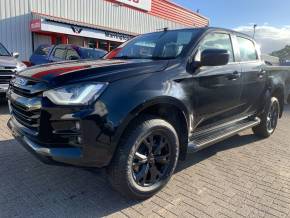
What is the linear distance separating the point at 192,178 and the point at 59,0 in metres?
14.9

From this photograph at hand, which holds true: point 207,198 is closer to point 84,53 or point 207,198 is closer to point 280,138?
point 280,138

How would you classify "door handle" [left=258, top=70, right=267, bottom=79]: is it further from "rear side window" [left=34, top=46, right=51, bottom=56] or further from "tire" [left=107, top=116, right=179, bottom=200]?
"rear side window" [left=34, top=46, right=51, bottom=56]

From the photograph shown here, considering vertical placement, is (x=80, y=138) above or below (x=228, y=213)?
above

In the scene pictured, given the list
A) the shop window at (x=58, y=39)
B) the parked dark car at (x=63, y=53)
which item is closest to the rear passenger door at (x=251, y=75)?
the parked dark car at (x=63, y=53)

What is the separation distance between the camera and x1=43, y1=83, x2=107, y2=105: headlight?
244 centimetres

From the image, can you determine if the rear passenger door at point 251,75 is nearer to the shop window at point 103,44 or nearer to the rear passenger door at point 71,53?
the rear passenger door at point 71,53

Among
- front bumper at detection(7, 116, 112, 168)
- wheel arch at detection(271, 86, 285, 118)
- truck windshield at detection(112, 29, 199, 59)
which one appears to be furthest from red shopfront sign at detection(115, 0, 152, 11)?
front bumper at detection(7, 116, 112, 168)

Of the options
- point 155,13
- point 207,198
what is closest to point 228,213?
point 207,198

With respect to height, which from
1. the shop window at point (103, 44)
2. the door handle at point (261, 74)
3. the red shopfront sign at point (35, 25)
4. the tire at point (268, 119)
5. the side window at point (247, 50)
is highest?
the red shopfront sign at point (35, 25)

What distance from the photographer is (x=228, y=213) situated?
2.85 metres

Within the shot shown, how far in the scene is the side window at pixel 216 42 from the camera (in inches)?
140

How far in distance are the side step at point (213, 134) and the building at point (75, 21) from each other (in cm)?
1219

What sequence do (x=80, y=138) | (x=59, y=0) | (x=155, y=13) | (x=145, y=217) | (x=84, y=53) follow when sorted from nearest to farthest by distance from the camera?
(x=80, y=138), (x=145, y=217), (x=84, y=53), (x=59, y=0), (x=155, y=13)

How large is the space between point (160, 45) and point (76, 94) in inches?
64.0
